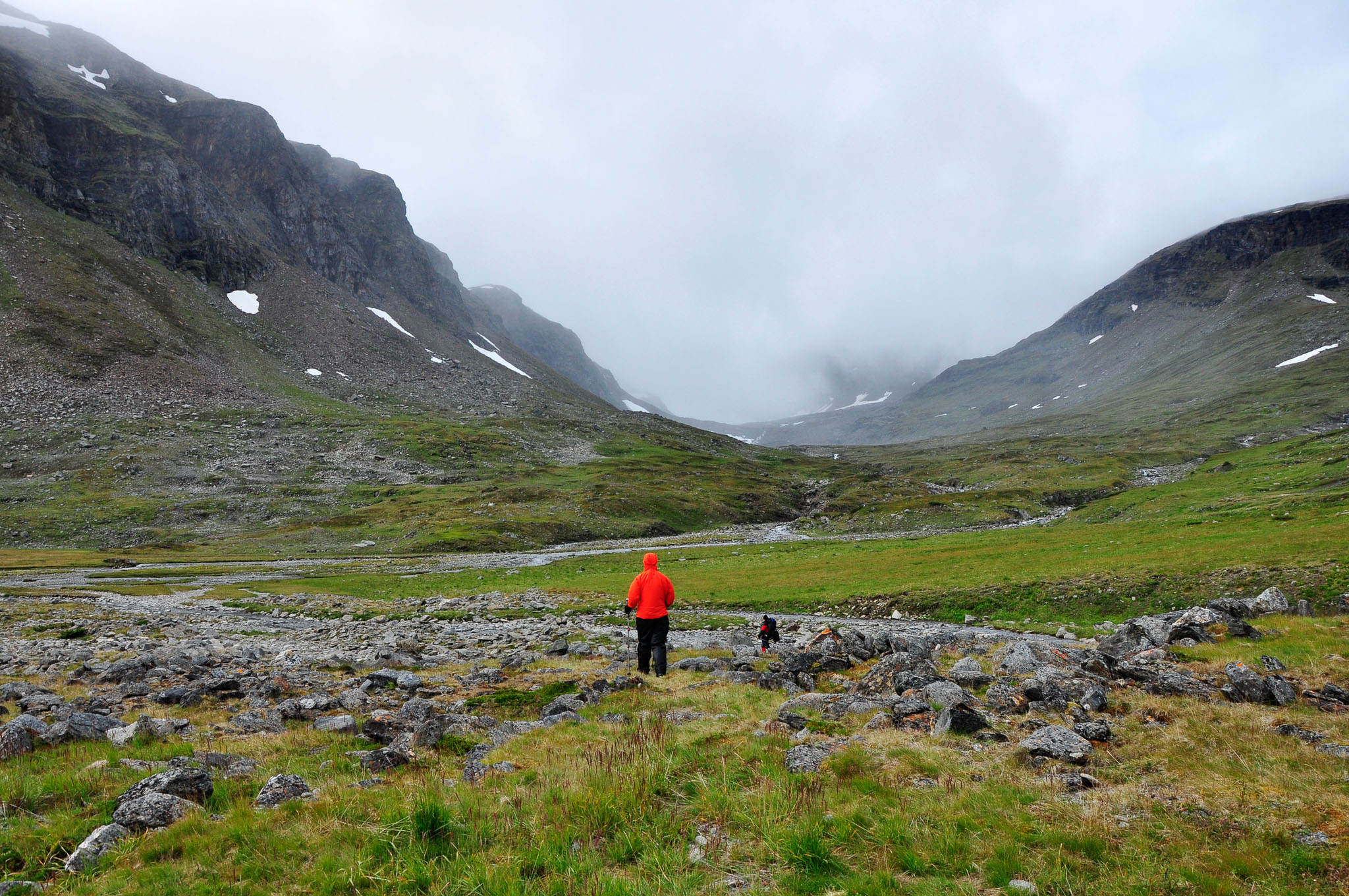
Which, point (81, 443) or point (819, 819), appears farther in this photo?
point (81, 443)

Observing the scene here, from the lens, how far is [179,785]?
8719 millimetres

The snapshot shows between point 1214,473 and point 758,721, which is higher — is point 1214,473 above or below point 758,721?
above

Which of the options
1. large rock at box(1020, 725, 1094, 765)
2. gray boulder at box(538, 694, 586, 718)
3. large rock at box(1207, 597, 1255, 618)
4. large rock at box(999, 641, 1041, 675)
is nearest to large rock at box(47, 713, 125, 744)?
gray boulder at box(538, 694, 586, 718)

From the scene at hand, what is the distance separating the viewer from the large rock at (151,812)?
7.84m

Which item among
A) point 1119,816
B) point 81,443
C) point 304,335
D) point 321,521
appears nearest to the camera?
point 1119,816

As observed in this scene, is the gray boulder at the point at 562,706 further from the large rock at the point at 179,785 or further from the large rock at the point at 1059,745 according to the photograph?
the large rock at the point at 1059,745

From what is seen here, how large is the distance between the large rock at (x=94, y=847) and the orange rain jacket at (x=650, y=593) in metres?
12.4

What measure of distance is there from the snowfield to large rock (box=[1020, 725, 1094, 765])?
235 metres

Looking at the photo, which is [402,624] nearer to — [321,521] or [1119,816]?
[1119,816]

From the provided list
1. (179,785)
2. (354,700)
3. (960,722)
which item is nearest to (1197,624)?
(960,722)

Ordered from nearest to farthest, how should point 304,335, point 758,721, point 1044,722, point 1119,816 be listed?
point 1119,816, point 1044,722, point 758,721, point 304,335

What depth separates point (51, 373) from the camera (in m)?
127

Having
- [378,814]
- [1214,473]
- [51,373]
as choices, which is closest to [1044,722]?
[378,814]

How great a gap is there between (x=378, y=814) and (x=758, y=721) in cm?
738
